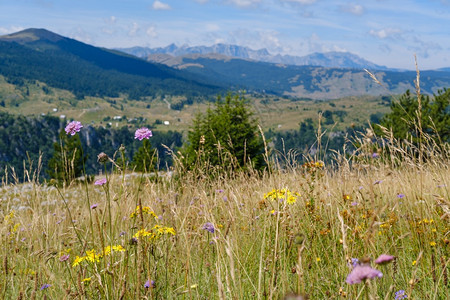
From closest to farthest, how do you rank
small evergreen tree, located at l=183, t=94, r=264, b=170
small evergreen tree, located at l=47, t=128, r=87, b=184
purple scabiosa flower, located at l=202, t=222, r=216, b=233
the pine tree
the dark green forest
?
1. purple scabiosa flower, located at l=202, t=222, r=216, b=233
2. small evergreen tree, located at l=47, t=128, r=87, b=184
3. the pine tree
4. small evergreen tree, located at l=183, t=94, r=264, b=170
5. the dark green forest

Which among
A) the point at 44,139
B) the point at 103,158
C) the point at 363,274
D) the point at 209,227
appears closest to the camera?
the point at 363,274

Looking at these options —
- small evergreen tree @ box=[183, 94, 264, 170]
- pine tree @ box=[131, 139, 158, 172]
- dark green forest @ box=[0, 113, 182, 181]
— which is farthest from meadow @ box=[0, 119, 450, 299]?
dark green forest @ box=[0, 113, 182, 181]

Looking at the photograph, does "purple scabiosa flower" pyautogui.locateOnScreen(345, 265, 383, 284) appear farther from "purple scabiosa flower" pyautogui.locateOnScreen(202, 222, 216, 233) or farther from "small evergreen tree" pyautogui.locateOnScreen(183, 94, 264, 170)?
"small evergreen tree" pyautogui.locateOnScreen(183, 94, 264, 170)

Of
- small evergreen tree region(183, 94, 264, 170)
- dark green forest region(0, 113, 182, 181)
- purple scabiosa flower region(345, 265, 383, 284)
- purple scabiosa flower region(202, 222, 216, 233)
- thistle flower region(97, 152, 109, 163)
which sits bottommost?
dark green forest region(0, 113, 182, 181)

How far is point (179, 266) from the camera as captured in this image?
2.84 metres

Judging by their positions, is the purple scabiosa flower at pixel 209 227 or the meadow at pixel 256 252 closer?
the meadow at pixel 256 252

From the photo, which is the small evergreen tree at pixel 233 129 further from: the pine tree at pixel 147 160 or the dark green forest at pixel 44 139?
the dark green forest at pixel 44 139

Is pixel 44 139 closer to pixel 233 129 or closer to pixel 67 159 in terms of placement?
pixel 233 129

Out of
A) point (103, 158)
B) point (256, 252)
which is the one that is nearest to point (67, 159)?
point (103, 158)

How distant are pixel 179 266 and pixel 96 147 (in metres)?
190

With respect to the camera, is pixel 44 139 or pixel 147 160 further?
pixel 44 139

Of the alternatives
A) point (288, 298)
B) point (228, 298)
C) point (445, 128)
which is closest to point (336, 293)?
point (228, 298)

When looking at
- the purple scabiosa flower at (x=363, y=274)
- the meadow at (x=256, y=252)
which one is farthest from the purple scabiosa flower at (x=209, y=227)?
the purple scabiosa flower at (x=363, y=274)

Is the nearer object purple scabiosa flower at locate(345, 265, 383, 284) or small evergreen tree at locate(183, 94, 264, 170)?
purple scabiosa flower at locate(345, 265, 383, 284)
